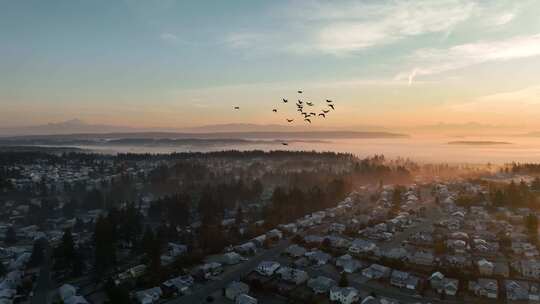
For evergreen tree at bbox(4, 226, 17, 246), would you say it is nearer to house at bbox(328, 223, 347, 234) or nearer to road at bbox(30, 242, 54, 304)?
road at bbox(30, 242, 54, 304)

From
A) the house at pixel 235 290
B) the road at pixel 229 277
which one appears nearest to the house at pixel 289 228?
the road at pixel 229 277

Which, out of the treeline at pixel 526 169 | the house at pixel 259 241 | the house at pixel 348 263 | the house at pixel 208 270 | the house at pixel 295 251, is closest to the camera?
the house at pixel 208 270

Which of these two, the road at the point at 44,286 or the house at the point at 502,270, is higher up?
the house at the point at 502,270

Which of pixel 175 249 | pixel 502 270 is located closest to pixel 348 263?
pixel 502 270

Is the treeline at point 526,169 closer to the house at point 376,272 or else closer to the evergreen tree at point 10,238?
the house at point 376,272

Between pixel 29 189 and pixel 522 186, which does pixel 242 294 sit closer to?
pixel 522 186

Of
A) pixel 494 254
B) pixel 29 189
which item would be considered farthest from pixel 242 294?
pixel 29 189
